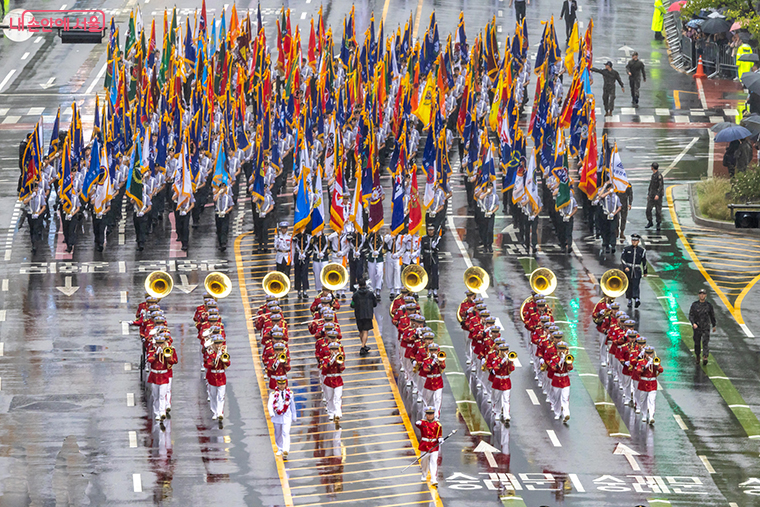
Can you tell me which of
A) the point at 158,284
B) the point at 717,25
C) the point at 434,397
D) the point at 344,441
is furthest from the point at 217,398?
the point at 717,25

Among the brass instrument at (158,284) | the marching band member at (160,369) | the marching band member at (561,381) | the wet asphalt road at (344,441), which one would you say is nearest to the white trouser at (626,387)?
the wet asphalt road at (344,441)

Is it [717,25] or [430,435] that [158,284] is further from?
[717,25]

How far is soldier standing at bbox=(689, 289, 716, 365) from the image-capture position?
141ft

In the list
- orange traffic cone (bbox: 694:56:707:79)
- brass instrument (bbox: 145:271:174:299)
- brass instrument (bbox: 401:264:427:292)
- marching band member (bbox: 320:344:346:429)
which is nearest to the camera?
marching band member (bbox: 320:344:346:429)

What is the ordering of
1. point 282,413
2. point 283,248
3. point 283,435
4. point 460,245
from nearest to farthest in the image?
1. point 282,413
2. point 283,435
3. point 283,248
4. point 460,245

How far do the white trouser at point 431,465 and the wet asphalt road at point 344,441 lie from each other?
0.35m

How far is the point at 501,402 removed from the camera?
1545 inches

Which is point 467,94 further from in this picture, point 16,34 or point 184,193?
point 16,34

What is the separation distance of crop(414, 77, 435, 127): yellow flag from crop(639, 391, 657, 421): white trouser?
22.4 m

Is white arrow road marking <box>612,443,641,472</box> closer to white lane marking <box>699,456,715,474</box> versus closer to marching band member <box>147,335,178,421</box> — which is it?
white lane marking <box>699,456,715,474</box>

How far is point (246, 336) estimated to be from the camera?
4538 cm

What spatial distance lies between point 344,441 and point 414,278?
6.97 meters

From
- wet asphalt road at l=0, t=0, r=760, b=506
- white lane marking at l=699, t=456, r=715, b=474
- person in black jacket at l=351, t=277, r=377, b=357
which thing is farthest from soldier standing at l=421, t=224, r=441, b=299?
white lane marking at l=699, t=456, r=715, b=474

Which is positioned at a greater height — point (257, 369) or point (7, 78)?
point (257, 369)
